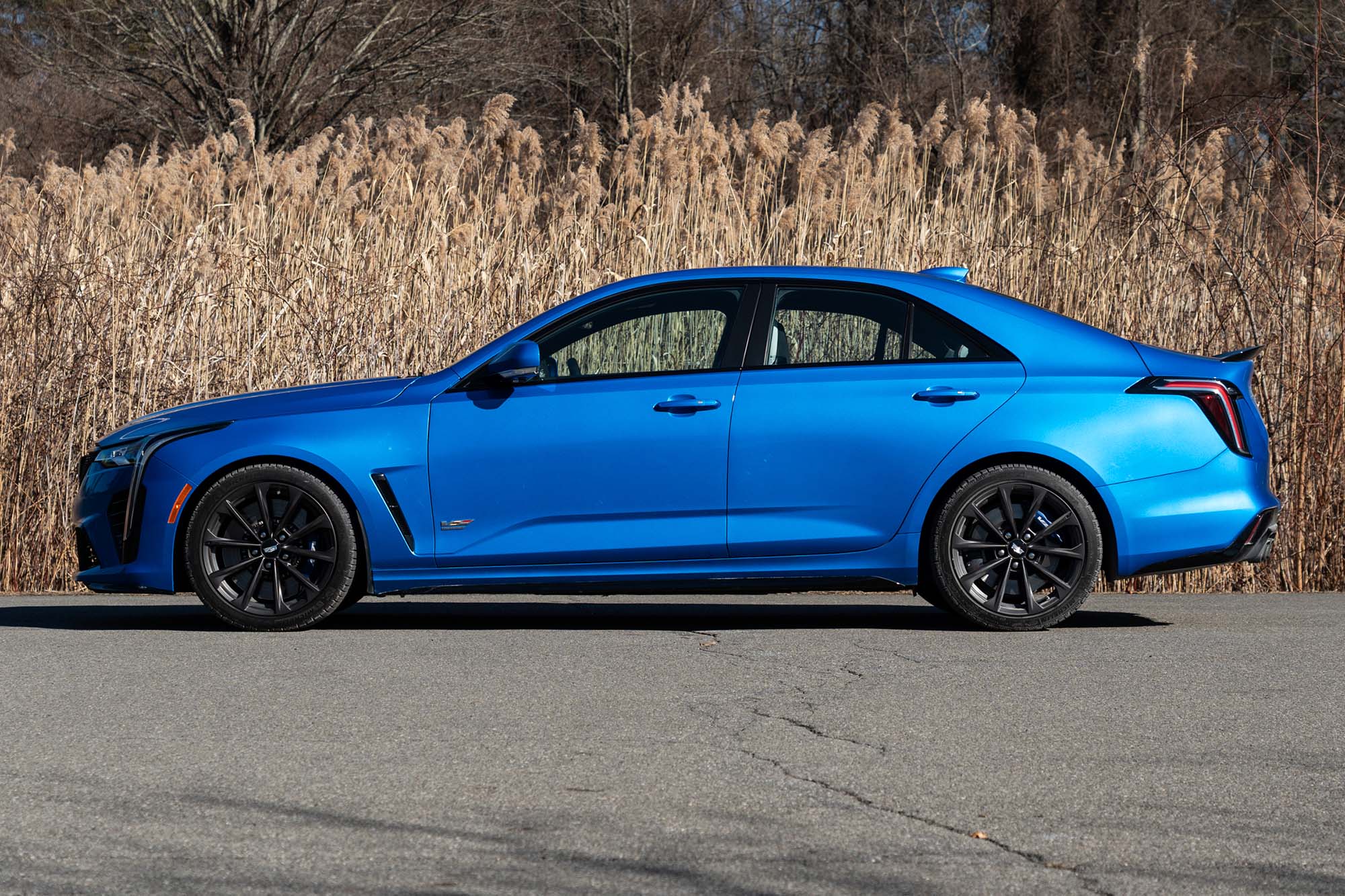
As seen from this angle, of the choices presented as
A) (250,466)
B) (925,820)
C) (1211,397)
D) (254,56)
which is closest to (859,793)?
(925,820)

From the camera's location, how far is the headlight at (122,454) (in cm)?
789

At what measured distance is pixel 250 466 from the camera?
7.72m

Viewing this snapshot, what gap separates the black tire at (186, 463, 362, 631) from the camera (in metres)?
7.64

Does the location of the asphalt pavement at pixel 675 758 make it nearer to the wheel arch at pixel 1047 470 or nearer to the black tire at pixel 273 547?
the black tire at pixel 273 547

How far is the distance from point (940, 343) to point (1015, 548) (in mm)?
976

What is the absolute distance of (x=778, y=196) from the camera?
1408cm

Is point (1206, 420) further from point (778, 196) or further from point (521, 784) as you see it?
point (778, 196)

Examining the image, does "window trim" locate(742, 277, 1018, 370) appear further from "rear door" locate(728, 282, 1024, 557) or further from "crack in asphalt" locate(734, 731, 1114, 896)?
"crack in asphalt" locate(734, 731, 1114, 896)

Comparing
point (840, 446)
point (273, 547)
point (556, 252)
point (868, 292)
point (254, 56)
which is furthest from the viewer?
point (254, 56)

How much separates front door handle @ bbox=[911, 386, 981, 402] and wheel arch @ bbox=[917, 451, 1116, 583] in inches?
11.1

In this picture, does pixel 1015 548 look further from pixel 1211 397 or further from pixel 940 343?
pixel 1211 397

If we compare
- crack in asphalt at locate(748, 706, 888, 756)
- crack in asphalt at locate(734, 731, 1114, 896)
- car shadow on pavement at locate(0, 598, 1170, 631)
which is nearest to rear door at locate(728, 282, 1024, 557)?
car shadow on pavement at locate(0, 598, 1170, 631)

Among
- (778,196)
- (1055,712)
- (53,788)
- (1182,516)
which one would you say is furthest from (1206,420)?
(778,196)

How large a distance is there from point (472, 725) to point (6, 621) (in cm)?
398
